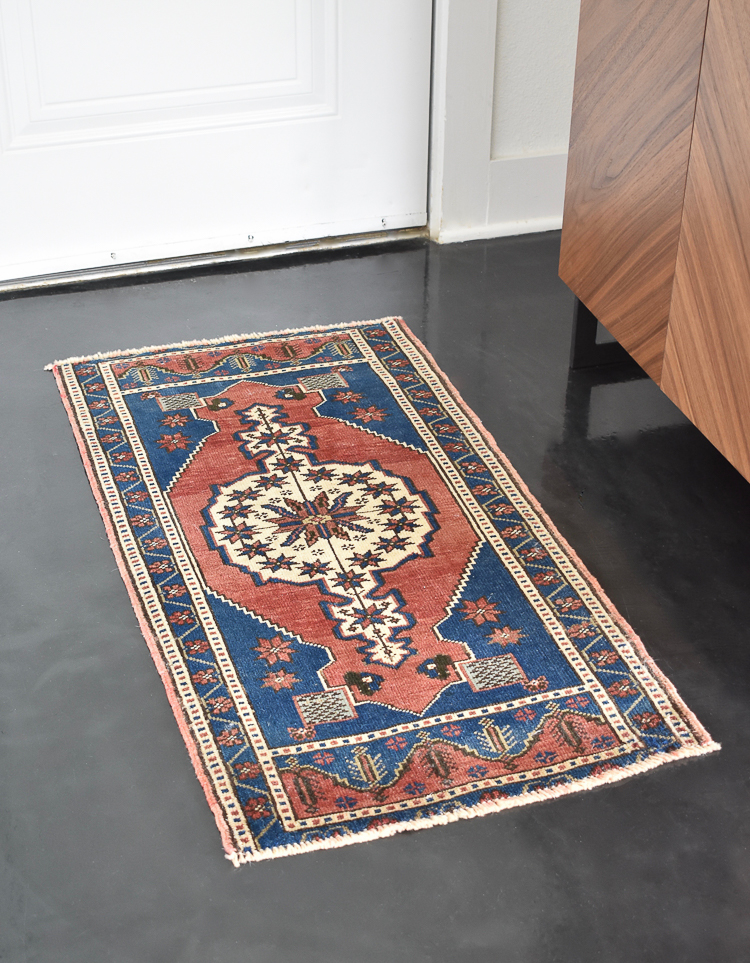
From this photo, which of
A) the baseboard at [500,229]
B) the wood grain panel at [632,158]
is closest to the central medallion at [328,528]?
the wood grain panel at [632,158]

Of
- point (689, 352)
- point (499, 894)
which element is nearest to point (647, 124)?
point (689, 352)

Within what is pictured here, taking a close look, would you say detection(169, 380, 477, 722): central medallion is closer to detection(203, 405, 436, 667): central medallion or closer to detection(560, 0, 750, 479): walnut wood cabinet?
detection(203, 405, 436, 667): central medallion

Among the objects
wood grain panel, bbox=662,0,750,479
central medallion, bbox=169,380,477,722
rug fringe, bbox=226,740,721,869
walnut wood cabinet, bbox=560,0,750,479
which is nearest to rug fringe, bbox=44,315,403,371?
central medallion, bbox=169,380,477,722

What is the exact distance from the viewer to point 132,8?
2482 mm

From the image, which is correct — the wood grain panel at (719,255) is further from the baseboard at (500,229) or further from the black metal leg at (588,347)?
the baseboard at (500,229)

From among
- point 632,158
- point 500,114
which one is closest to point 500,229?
point 500,114

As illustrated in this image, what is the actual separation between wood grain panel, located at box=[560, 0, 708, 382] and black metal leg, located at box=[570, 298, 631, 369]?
0.44 ft

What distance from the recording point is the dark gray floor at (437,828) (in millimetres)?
1381

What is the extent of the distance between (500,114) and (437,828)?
189cm

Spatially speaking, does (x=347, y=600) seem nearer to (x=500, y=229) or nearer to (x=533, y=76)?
(x=500, y=229)

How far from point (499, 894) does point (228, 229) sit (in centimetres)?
183

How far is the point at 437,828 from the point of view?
1.50 m

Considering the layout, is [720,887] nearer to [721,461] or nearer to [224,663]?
[224,663]

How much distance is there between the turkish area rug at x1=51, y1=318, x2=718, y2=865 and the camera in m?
1.56
